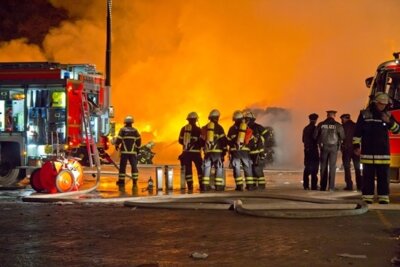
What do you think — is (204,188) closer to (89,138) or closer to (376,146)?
(89,138)

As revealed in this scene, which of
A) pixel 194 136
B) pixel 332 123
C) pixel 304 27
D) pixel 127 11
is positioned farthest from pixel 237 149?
pixel 127 11

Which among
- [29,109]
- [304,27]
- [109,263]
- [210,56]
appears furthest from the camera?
[210,56]

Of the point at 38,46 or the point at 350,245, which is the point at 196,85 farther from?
the point at 350,245

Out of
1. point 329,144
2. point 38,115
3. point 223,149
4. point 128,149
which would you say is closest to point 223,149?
point 223,149

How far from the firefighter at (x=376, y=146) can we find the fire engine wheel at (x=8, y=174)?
302 inches

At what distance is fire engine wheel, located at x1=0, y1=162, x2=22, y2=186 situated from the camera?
13.4 m

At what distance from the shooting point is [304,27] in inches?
808

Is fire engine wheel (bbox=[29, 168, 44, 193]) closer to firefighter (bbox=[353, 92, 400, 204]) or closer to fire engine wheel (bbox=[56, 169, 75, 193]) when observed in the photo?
fire engine wheel (bbox=[56, 169, 75, 193])

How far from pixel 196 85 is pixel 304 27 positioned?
445cm

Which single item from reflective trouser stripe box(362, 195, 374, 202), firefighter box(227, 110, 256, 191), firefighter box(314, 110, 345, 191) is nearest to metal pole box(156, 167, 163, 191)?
firefighter box(227, 110, 256, 191)

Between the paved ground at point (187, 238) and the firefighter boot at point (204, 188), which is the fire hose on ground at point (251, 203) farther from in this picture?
the firefighter boot at point (204, 188)

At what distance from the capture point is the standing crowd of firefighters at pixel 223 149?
11.5 m

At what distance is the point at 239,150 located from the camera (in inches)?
453

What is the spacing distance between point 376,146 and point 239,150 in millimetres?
3169
